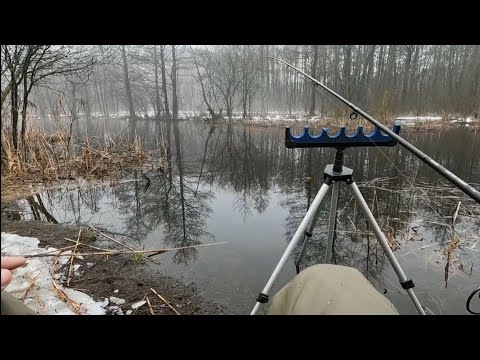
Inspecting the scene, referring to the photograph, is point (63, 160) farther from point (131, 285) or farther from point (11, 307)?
point (11, 307)

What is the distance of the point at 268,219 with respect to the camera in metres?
4.62

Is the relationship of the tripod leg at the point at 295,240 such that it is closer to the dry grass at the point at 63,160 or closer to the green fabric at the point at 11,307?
the green fabric at the point at 11,307

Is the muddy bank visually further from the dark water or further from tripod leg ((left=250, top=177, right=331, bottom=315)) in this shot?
tripod leg ((left=250, top=177, right=331, bottom=315))

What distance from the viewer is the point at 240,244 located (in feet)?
12.4

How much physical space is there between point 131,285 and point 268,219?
98.8 inches

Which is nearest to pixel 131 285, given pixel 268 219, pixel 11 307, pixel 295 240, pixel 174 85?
pixel 295 240

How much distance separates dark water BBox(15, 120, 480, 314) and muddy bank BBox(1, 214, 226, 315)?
178mm

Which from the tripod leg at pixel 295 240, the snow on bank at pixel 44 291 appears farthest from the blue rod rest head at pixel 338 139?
the snow on bank at pixel 44 291

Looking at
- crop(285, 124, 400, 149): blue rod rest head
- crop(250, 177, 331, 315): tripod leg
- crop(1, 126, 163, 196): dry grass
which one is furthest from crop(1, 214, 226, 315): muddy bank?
crop(1, 126, 163, 196): dry grass

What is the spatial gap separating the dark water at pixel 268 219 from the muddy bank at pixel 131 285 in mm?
178

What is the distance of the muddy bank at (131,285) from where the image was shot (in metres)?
2.41

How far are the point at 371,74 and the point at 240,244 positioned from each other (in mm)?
23327

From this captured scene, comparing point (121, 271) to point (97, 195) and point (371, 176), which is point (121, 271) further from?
point (371, 176)
